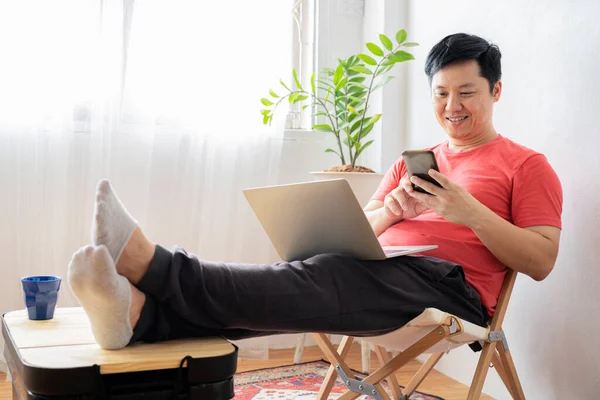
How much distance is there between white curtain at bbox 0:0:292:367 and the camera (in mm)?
2391

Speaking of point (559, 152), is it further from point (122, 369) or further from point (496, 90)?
point (122, 369)

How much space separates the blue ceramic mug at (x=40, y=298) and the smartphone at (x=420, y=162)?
2.77 feet

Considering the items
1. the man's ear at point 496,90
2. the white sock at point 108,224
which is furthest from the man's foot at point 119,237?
the man's ear at point 496,90

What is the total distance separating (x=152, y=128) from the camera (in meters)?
2.54

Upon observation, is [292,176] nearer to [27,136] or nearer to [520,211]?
[27,136]

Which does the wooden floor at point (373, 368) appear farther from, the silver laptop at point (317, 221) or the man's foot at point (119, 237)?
the man's foot at point (119, 237)

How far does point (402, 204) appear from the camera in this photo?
66.2 inches

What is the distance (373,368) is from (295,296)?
1.37 m

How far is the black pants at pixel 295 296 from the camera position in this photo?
1.21 m

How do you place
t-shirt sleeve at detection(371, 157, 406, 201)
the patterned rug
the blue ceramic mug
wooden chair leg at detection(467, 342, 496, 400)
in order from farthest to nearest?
the patterned rug
t-shirt sleeve at detection(371, 157, 406, 201)
wooden chair leg at detection(467, 342, 496, 400)
the blue ceramic mug

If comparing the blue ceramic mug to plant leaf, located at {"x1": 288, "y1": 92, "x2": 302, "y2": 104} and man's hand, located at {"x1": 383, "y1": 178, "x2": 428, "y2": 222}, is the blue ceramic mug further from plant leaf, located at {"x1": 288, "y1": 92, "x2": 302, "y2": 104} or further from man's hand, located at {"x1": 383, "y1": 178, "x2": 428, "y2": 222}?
plant leaf, located at {"x1": 288, "y1": 92, "x2": 302, "y2": 104}

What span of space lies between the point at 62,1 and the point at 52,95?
35 cm

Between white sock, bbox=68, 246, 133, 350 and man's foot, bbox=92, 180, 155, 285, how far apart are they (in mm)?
36

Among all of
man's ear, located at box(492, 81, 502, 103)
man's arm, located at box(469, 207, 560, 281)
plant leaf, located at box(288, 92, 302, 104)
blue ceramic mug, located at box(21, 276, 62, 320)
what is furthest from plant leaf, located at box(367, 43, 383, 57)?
blue ceramic mug, located at box(21, 276, 62, 320)
